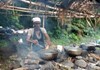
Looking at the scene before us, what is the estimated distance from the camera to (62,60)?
8.35m

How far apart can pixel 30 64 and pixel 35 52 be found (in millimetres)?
771

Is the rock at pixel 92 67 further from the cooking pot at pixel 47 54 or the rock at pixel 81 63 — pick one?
the cooking pot at pixel 47 54

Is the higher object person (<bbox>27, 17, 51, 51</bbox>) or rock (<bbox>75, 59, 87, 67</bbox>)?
person (<bbox>27, 17, 51, 51</bbox>)

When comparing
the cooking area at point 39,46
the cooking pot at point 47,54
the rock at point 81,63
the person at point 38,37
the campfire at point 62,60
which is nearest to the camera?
the cooking area at point 39,46

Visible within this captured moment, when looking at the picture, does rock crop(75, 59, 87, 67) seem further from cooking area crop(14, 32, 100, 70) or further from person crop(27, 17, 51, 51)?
person crop(27, 17, 51, 51)

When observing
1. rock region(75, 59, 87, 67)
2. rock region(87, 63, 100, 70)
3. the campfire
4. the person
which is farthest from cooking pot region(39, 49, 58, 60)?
rock region(87, 63, 100, 70)

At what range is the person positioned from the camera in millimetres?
8211

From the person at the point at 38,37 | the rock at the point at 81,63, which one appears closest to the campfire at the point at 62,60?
the rock at the point at 81,63

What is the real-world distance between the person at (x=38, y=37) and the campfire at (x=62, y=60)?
0.87ft

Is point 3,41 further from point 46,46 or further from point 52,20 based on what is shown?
point 52,20

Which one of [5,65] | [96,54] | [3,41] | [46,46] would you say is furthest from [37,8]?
[96,54]

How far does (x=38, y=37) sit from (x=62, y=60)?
1.17 m

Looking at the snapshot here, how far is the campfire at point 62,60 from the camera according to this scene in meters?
7.44

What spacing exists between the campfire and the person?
0.87ft
